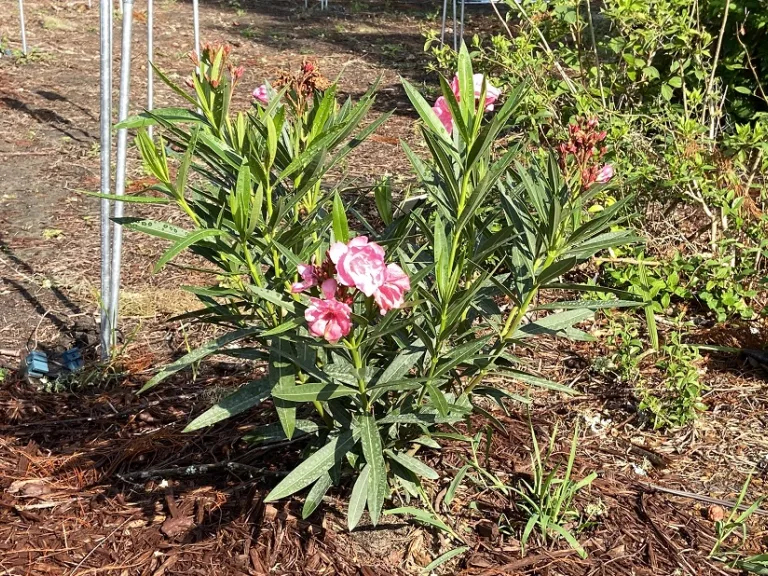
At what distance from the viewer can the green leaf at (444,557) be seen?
7.37ft

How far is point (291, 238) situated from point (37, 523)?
1.27m

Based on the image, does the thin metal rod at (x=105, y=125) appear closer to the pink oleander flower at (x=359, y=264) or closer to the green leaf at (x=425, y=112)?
the green leaf at (x=425, y=112)

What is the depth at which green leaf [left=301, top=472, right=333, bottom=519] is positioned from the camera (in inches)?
80.3

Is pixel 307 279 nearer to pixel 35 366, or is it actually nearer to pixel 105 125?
pixel 105 125

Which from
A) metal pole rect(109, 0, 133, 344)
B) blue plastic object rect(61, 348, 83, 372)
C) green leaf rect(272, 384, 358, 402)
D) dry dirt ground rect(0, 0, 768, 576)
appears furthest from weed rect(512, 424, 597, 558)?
blue plastic object rect(61, 348, 83, 372)

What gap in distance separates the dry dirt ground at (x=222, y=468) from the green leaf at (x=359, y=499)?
0.35 meters

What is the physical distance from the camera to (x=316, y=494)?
81.4 inches

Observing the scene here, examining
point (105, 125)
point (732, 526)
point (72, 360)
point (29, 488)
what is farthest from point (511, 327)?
point (72, 360)

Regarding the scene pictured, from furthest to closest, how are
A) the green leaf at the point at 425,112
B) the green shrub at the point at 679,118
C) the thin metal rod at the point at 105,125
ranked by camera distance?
the green shrub at the point at 679,118, the thin metal rod at the point at 105,125, the green leaf at the point at 425,112

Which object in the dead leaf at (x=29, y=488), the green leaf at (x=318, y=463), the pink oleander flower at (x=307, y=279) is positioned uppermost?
the pink oleander flower at (x=307, y=279)

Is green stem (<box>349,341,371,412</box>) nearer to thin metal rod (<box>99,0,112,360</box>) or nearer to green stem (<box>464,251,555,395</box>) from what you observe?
green stem (<box>464,251,555,395</box>)

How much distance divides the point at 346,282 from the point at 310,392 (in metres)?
0.46

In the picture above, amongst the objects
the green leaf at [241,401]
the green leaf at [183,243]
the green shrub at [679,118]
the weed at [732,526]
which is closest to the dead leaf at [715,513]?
the weed at [732,526]

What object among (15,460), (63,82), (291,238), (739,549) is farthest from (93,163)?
(739,549)
